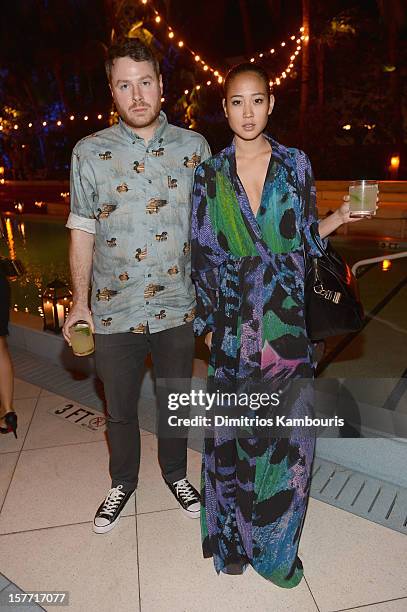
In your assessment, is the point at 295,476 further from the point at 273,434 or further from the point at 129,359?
the point at 129,359

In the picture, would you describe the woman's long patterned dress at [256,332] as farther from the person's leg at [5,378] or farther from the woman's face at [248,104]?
the person's leg at [5,378]

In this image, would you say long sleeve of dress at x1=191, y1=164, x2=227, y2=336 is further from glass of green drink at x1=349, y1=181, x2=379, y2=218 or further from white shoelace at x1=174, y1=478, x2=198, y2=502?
white shoelace at x1=174, y1=478, x2=198, y2=502

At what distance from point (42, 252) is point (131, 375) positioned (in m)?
7.39

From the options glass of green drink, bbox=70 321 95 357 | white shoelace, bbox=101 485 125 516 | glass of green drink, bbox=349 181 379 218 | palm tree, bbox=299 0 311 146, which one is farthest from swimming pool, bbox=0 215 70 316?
palm tree, bbox=299 0 311 146

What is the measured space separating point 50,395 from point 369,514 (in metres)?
2.40

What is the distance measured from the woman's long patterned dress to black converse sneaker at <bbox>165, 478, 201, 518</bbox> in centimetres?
36

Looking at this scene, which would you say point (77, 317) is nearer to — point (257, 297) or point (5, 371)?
point (257, 297)

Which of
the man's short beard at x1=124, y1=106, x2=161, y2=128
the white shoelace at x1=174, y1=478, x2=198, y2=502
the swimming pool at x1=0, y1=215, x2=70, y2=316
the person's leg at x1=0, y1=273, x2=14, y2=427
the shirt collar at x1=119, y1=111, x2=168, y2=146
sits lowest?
the white shoelace at x1=174, y1=478, x2=198, y2=502

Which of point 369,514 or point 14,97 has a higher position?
point 14,97

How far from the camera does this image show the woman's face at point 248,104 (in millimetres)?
1771

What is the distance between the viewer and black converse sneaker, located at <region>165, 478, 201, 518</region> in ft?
8.23

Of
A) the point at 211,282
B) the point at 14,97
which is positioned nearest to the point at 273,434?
the point at 211,282

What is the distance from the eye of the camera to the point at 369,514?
244 cm

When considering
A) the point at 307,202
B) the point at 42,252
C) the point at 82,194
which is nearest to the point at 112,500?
the point at 82,194
